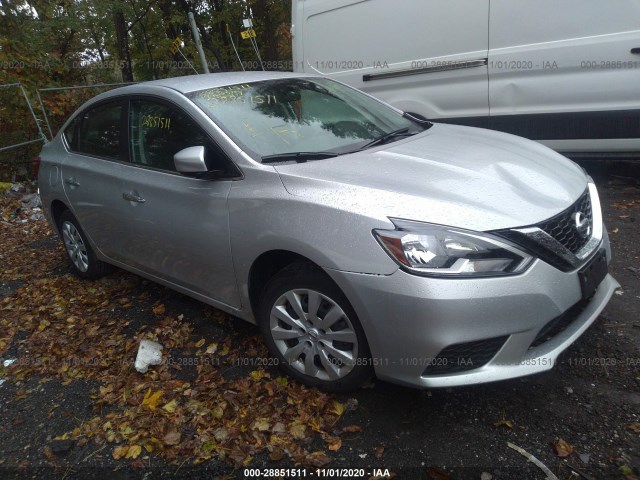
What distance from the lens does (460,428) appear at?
246 cm

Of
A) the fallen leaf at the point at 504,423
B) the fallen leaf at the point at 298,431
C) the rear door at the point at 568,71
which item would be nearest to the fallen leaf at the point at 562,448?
the fallen leaf at the point at 504,423

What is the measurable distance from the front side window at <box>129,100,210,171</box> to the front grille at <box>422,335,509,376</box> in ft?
5.64

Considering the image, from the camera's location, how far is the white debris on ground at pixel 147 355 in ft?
10.8

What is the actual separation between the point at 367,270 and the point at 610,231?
292cm

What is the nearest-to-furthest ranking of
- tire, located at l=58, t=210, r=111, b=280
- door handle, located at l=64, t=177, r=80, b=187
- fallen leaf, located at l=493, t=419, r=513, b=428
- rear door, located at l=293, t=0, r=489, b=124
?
fallen leaf, located at l=493, t=419, r=513, b=428 < door handle, located at l=64, t=177, r=80, b=187 < tire, located at l=58, t=210, r=111, b=280 < rear door, located at l=293, t=0, r=489, b=124

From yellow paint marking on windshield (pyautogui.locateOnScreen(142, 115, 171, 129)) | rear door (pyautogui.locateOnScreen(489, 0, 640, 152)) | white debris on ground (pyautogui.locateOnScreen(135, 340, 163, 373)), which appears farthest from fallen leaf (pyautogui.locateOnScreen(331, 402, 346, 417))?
rear door (pyautogui.locateOnScreen(489, 0, 640, 152))

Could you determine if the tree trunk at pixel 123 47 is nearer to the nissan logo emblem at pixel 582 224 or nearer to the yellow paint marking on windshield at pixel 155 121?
the yellow paint marking on windshield at pixel 155 121

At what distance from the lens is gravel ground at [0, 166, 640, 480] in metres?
2.26

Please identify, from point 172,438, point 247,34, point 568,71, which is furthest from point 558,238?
point 247,34

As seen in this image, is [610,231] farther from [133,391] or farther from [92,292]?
[92,292]

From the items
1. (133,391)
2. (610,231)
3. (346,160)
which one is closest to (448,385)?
(346,160)

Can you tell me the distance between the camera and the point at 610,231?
4340 mm

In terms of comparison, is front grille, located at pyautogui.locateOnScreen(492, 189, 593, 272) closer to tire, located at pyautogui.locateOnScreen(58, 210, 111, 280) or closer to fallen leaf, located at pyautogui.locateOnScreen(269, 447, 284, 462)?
fallen leaf, located at pyautogui.locateOnScreen(269, 447, 284, 462)

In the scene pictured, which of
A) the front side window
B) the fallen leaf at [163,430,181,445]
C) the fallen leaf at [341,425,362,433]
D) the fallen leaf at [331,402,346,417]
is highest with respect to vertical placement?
the front side window
